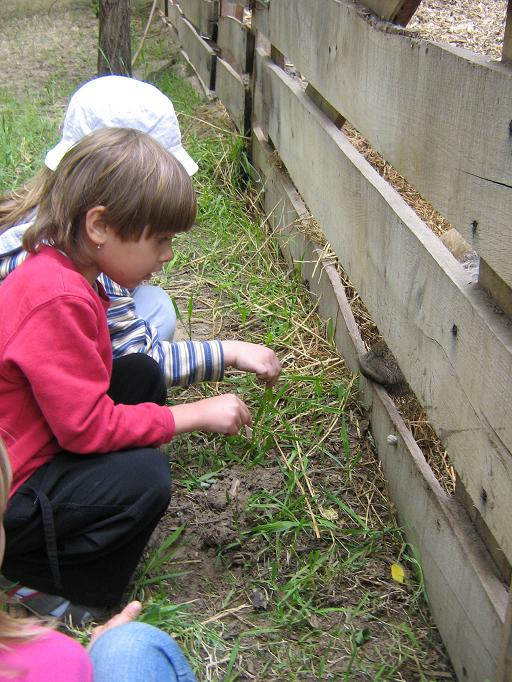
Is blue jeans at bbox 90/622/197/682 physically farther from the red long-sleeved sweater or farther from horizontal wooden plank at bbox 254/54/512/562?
horizontal wooden plank at bbox 254/54/512/562

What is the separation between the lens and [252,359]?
7.33 feet

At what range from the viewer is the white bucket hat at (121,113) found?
2439 millimetres

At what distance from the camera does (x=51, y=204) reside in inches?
72.1

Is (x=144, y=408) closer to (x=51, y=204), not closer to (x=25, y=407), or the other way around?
(x=25, y=407)

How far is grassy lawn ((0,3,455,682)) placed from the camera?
6.19 feet

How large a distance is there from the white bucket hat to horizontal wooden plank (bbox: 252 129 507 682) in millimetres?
801

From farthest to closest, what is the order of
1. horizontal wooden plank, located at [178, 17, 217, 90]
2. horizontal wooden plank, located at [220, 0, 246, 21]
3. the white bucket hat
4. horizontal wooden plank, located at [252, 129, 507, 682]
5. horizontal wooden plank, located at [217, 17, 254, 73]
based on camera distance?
horizontal wooden plank, located at [178, 17, 217, 90], horizontal wooden plank, located at [220, 0, 246, 21], horizontal wooden plank, located at [217, 17, 254, 73], the white bucket hat, horizontal wooden plank, located at [252, 129, 507, 682]

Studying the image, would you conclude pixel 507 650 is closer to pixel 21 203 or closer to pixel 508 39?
pixel 508 39

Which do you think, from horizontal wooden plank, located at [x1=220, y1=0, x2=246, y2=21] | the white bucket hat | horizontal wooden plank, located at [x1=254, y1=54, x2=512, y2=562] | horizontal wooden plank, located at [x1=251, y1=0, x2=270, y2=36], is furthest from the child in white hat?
horizontal wooden plank, located at [x1=220, y1=0, x2=246, y2=21]

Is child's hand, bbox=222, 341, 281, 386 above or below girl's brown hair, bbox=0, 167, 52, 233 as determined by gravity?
below

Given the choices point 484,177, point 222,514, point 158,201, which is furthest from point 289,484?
point 484,177

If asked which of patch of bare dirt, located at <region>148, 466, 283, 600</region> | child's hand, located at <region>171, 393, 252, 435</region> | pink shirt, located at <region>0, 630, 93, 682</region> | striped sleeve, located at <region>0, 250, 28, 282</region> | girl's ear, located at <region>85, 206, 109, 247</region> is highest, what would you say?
girl's ear, located at <region>85, 206, 109, 247</region>

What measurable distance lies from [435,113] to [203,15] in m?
4.12

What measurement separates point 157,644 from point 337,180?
1.63 m
